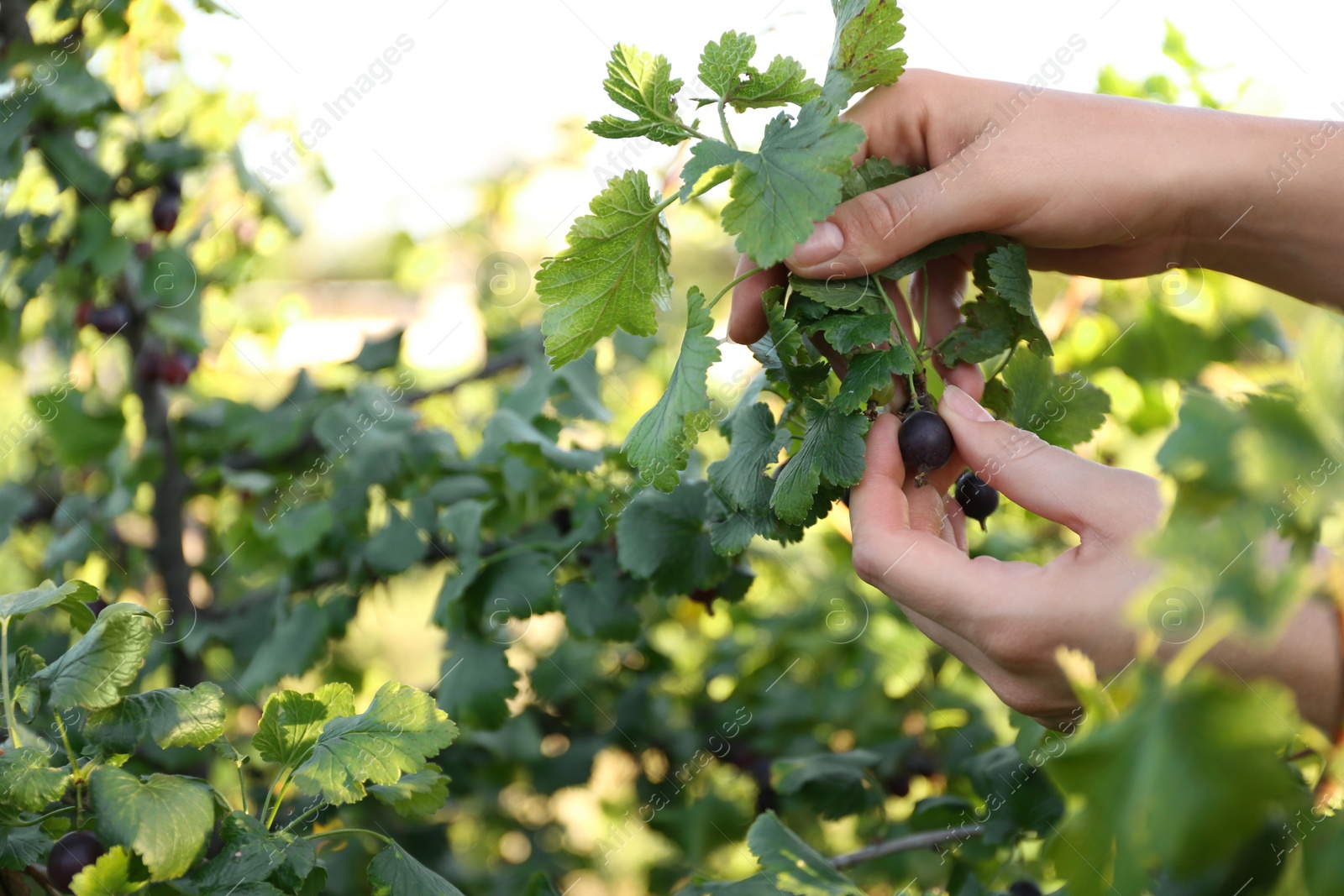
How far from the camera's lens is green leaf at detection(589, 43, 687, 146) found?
0.53 meters

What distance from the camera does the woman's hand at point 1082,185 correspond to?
1.94 ft

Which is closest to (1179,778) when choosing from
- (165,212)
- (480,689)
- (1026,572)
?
(1026,572)

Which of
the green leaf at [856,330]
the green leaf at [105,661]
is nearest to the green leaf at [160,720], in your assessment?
the green leaf at [105,661]

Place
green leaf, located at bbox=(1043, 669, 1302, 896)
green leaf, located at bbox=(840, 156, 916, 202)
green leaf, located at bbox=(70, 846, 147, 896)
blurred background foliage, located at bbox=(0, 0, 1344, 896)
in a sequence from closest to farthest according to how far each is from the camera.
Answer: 1. green leaf, located at bbox=(1043, 669, 1302, 896)
2. green leaf, located at bbox=(70, 846, 147, 896)
3. green leaf, located at bbox=(840, 156, 916, 202)
4. blurred background foliage, located at bbox=(0, 0, 1344, 896)

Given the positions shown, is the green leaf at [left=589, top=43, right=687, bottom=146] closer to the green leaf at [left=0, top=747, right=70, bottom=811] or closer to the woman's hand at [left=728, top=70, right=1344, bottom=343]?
the woman's hand at [left=728, top=70, right=1344, bottom=343]

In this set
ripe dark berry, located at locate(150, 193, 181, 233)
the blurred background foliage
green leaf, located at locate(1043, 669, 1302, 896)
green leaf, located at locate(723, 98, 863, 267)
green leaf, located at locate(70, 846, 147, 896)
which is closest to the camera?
green leaf, located at locate(1043, 669, 1302, 896)

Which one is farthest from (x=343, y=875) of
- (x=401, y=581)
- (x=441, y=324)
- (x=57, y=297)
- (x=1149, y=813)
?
(x=441, y=324)

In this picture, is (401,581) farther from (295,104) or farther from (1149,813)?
(1149,813)

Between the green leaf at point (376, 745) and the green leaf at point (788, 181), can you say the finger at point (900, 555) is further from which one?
the green leaf at point (376, 745)

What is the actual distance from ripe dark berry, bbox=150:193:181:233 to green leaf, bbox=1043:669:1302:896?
1.15 metres

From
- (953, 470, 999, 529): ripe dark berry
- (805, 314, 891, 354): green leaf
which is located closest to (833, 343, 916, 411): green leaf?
(805, 314, 891, 354): green leaf

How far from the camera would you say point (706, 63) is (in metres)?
0.53

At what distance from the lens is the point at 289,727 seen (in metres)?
0.47

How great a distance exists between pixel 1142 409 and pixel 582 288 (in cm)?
85
